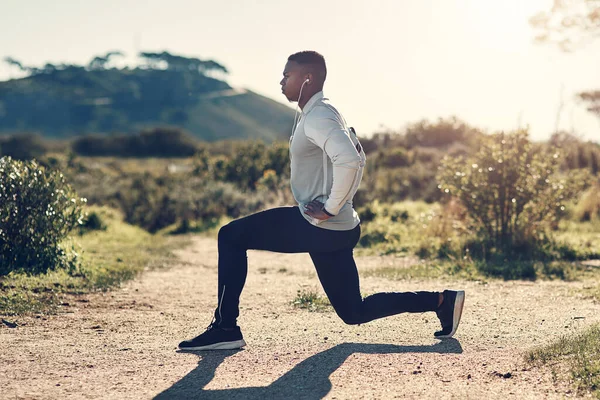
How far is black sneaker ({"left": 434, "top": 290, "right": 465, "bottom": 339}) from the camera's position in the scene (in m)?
5.44

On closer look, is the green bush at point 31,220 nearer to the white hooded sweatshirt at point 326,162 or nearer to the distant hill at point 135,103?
the white hooded sweatshirt at point 326,162

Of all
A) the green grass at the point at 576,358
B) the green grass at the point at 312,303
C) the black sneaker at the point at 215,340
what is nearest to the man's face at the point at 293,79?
the black sneaker at the point at 215,340

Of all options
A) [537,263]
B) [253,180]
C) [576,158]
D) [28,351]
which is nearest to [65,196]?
[28,351]

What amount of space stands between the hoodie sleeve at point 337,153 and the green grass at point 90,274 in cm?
344

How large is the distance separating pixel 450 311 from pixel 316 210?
141 cm

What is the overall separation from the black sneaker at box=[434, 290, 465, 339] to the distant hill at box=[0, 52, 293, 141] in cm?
9046

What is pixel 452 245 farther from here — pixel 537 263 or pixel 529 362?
pixel 529 362

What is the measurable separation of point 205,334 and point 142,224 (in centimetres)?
1459

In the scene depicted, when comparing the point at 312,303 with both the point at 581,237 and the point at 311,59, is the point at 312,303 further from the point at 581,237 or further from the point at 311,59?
the point at 581,237

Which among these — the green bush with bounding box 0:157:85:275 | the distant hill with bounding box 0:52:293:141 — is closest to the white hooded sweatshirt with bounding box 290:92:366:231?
the green bush with bounding box 0:157:85:275

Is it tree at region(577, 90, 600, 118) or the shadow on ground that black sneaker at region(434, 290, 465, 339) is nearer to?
the shadow on ground

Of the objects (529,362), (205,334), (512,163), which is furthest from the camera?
(512,163)

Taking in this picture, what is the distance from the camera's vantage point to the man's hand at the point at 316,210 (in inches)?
187

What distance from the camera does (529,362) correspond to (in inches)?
188
